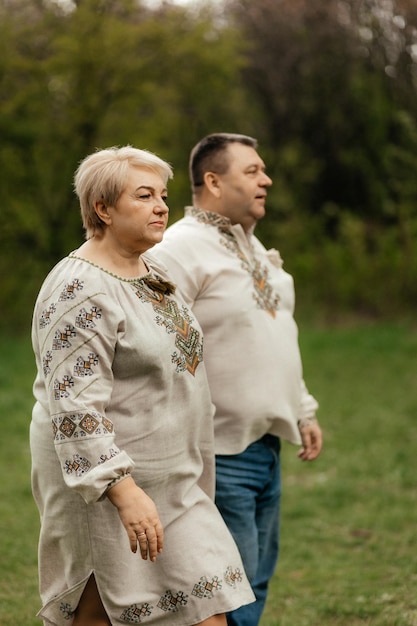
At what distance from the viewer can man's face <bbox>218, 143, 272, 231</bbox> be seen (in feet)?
Result: 11.7

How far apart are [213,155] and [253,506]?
4.40 feet

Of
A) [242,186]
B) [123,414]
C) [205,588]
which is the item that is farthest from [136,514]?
[242,186]

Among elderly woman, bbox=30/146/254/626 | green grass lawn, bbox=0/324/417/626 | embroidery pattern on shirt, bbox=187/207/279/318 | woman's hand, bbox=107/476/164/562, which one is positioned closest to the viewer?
woman's hand, bbox=107/476/164/562

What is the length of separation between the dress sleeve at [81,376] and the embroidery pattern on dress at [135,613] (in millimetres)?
396

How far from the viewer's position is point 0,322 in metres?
16.3

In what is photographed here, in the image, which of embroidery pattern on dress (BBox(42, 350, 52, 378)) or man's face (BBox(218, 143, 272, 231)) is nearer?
embroidery pattern on dress (BBox(42, 350, 52, 378))

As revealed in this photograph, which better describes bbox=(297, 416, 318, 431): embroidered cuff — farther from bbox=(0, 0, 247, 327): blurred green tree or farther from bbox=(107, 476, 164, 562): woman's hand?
bbox=(0, 0, 247, 327): blurred green tree

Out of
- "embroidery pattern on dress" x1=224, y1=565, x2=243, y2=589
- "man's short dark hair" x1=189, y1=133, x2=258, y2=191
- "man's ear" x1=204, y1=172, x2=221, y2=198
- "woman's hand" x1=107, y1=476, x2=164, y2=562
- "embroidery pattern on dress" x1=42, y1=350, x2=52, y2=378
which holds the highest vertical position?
"man's short dark hair" x1=189, y1=133, x2=258, y2=191

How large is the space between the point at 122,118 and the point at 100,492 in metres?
15.6

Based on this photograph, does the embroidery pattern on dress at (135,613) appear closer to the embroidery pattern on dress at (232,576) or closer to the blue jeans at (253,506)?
the embroidery pattern on dress at (232,576)

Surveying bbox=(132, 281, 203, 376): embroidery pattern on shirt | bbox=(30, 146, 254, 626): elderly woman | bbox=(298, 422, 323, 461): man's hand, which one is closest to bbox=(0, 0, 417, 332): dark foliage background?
bbox=(298, 422, 323, 461): man's hand

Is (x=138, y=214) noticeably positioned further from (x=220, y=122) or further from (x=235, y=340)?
(x=220, y=122)

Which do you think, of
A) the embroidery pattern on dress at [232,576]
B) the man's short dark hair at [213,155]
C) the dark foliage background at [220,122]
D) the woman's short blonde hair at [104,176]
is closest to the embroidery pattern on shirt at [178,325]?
the woman's short blonde hair at [104,176]

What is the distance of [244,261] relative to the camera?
11.8 feet
